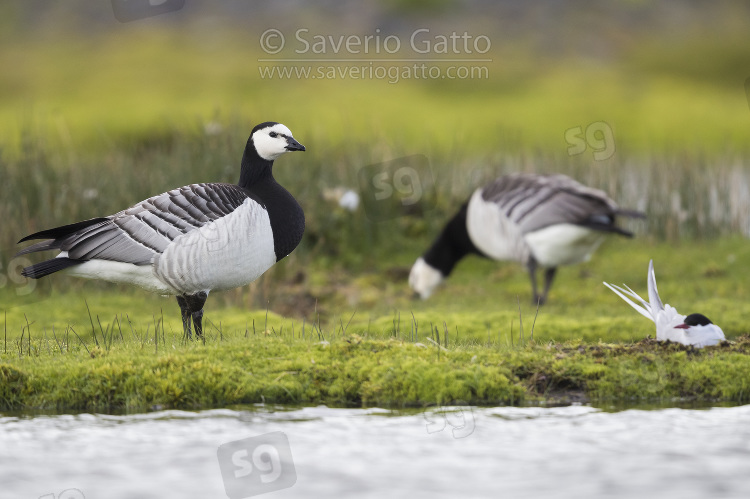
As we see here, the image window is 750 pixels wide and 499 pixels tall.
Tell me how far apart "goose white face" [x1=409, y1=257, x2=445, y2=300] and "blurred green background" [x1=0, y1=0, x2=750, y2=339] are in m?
0.29

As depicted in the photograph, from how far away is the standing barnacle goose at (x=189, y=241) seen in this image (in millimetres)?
8273

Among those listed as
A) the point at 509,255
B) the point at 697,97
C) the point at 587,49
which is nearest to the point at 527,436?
the point at 509,255

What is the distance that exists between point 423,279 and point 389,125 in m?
19.6

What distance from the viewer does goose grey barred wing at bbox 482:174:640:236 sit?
12.2m

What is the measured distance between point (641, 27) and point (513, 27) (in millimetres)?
6026

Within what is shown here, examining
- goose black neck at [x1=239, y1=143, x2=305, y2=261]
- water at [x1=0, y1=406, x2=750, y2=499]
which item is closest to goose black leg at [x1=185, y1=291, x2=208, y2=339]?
goose black neck at [x1=239, y1=143, x2=305, y2=261]

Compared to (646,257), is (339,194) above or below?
above

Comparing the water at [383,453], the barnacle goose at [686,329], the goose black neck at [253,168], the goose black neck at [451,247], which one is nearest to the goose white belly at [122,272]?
the goose black neck at [253,168]

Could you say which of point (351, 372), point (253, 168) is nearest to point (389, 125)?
point (253, 168)

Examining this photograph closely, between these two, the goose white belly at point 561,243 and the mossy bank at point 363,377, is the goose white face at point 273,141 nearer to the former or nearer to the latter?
the mossy bank at point 363,377

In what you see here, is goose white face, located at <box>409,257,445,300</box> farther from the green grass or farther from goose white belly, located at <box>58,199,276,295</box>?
goose white belly, located at <box>58,199,276,295</box>

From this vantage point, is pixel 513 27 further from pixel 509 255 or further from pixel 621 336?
pixel 621 336

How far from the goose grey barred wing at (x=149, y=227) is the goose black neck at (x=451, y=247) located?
5.98 metres

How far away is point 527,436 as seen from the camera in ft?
20.9
